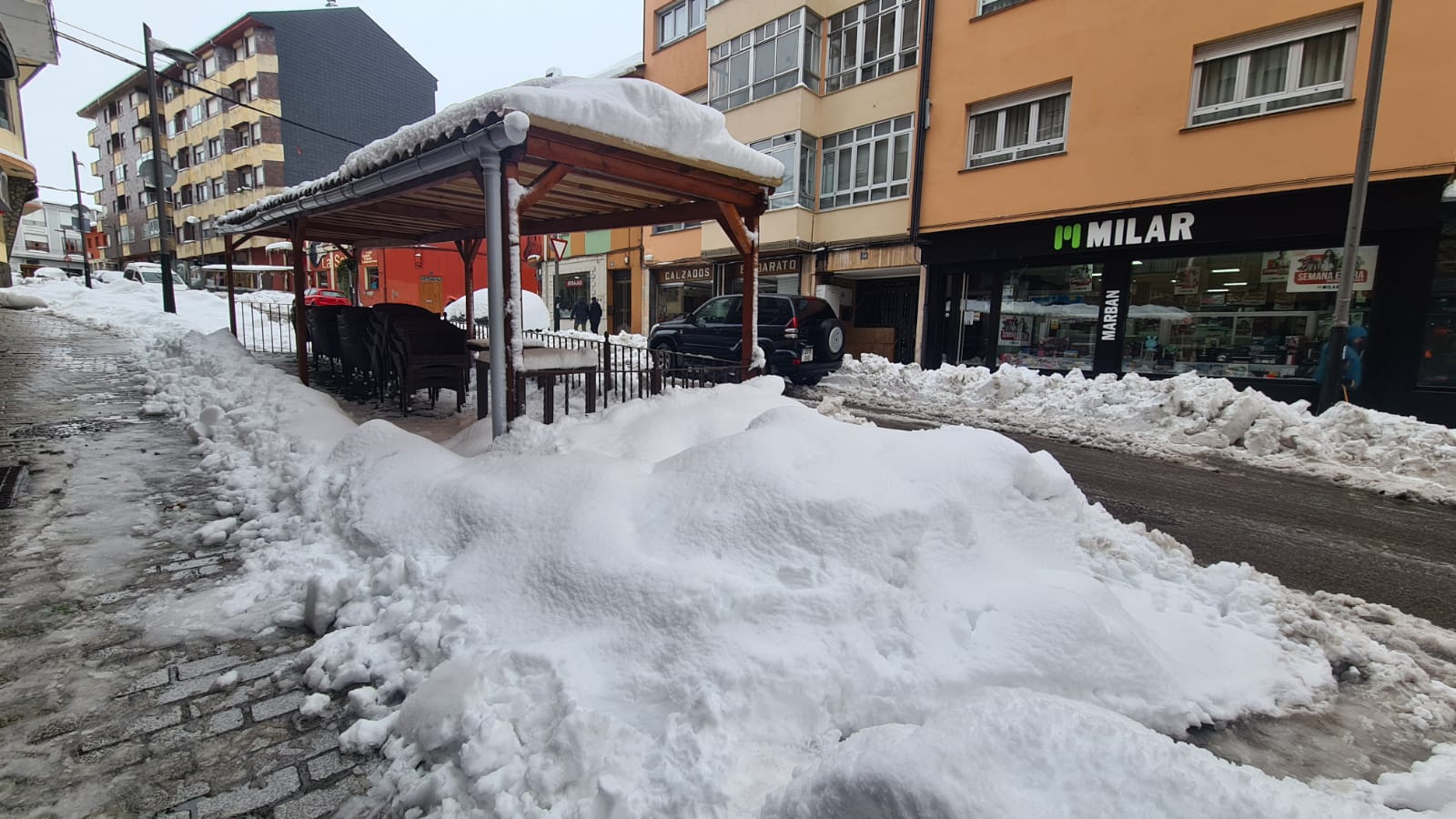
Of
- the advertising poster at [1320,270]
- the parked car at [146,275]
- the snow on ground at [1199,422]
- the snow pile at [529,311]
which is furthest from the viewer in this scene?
the parked car at [146,275]

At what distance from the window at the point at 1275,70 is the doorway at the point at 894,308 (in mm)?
6999

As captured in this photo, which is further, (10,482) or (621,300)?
(621,300)

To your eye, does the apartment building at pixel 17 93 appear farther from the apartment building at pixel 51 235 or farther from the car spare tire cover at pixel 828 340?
the apartment building at pixel 51 235

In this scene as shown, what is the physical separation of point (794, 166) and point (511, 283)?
43.8 feet

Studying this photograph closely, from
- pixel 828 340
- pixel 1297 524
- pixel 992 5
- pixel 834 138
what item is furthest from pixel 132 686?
pixel 834 138

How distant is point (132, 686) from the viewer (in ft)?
8.52

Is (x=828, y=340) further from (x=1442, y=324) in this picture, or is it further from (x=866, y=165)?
(x=1442, y=324)

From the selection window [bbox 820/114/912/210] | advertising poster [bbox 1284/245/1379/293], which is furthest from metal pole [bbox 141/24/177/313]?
advertising poster [bbox 1284/245/1379/293]

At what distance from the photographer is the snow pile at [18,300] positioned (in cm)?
1933

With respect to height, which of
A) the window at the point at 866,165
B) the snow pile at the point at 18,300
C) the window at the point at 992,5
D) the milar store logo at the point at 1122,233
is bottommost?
the snow pile at the point at 18,300

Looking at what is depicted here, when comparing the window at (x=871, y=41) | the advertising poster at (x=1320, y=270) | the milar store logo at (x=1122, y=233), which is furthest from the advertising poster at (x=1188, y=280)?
the window at (x=871, y=41)

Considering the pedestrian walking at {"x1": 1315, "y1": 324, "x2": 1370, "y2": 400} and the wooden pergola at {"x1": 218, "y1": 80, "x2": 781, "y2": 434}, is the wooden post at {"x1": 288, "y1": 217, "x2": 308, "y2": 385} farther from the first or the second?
the pedestrian walking at {"x1": 1315, "y1": 324, "x2": 1370, "y2": 400}

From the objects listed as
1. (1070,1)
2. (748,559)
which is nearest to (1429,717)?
(748,559)

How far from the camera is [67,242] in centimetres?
6881
